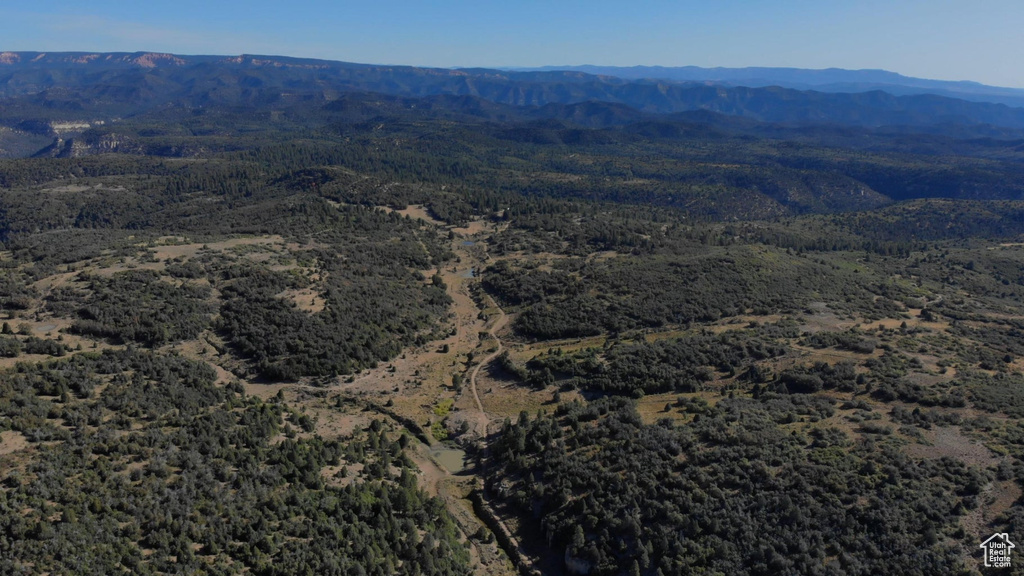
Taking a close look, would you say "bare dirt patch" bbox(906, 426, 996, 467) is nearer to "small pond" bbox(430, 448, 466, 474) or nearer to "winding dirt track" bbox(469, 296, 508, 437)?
"small pond" bbox(430, 448, 466, 474)

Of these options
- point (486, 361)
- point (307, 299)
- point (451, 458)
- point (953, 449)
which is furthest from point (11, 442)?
point (953, 449)

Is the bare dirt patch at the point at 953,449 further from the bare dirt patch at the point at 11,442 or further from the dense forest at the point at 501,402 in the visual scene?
the bare dirt patch at the point at 11,442

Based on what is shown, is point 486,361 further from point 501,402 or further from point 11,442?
point 11,442

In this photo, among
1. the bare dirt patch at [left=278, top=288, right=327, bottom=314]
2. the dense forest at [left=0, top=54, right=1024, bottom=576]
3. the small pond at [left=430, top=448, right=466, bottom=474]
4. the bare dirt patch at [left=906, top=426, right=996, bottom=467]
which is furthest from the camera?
the bare dirt patch at [left=278, top=288, right=327, bottom=314]

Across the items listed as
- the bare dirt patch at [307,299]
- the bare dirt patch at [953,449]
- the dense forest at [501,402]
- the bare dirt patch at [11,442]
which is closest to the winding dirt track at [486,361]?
the dense forest at [501,402]

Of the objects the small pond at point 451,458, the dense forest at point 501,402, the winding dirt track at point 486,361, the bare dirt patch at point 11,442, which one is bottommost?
the small pond at point 451,458

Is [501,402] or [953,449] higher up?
[953,449]

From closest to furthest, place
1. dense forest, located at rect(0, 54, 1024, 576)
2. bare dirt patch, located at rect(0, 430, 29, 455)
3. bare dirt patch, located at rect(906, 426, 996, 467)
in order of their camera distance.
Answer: dense forest, located at rect(0, 54, 1024, 576) → bare dirt patch, located at rect(0, 430, 29, 455) → bare dirt patch, located at rect(906, 426, 996, 467)

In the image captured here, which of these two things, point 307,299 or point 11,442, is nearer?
point 11,442

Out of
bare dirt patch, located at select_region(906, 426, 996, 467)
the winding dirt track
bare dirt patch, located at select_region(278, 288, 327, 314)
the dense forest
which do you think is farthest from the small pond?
bare dirt patch, located at select_region(906, 426, 996, 467)

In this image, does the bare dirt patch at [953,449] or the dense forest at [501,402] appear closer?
the dense forest at [501,402]

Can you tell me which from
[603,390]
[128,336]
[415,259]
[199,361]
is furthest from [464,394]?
[415,259]
